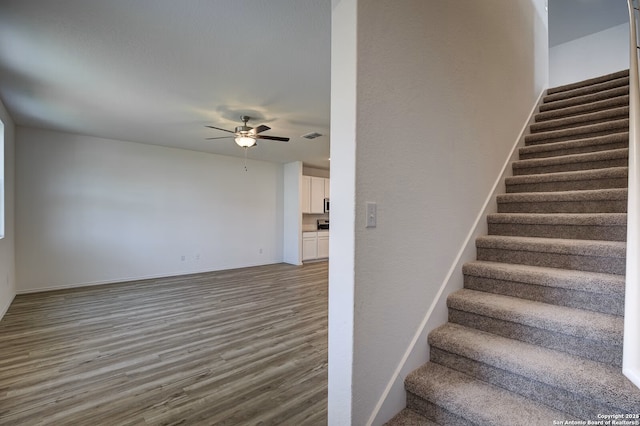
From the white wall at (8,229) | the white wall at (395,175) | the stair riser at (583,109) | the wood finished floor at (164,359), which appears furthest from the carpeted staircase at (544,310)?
the white wall at (8,229)

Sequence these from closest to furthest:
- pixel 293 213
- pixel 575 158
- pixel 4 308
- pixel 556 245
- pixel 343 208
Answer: pixel 343 208, pixel 556 245, pixel 575 158, pixel 4 308, pixel 293 213

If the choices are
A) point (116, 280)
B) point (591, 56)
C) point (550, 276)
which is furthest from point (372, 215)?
point (591, 56)

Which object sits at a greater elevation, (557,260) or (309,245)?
(557,260)

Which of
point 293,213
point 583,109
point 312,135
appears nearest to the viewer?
point 583,109

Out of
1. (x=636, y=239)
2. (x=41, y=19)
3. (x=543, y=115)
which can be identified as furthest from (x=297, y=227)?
(x=636, y=239)

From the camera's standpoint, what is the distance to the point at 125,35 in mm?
2201

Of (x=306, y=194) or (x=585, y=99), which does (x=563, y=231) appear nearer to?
(x=585, y=99)

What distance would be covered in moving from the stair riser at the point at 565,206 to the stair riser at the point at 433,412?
5.63 ft

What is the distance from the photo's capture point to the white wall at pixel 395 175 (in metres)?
Answer: 1.37

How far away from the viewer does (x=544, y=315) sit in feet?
5.14

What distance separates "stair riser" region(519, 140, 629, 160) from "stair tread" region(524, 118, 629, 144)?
0.75ft

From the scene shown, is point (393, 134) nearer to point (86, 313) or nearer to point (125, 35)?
point (125, 35)

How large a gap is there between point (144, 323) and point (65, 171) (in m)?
3.35

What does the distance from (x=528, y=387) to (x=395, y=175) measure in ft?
3.92
